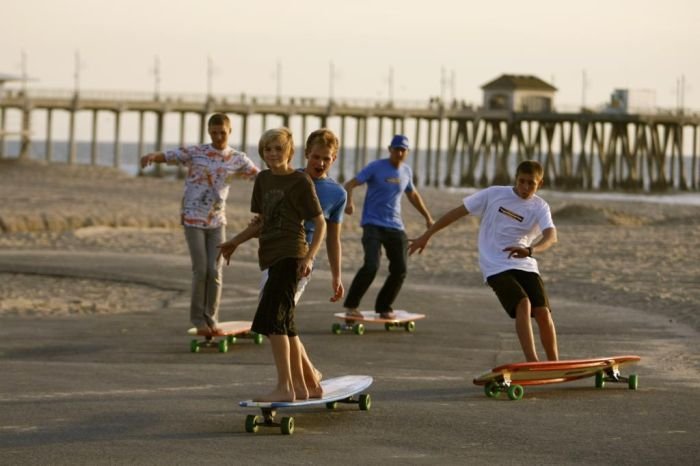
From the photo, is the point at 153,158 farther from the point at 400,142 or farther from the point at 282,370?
the point at 282,370

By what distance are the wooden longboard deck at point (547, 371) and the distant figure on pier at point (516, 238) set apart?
8.3 inches

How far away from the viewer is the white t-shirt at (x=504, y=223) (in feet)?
32.4

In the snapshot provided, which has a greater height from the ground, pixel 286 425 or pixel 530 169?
pixel 530 169

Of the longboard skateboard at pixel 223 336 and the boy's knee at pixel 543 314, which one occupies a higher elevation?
the boy's knee at pixel 543 314

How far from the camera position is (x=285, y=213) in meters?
8.26

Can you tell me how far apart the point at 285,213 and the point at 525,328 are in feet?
7.30

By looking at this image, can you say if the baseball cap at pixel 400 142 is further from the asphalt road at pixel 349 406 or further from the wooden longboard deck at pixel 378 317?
the asphalt road at pixel 349 406

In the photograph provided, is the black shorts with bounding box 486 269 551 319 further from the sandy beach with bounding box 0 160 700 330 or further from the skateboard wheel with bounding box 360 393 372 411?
the sandy beach with bounding box 0 160 700 330

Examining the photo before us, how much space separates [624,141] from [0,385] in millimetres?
71512

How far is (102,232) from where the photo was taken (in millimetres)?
26766

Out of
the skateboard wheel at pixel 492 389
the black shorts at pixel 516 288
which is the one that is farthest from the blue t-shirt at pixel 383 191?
the skateboard wheel at pixel 492 389

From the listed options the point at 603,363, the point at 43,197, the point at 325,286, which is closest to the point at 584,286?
the point at 325,286

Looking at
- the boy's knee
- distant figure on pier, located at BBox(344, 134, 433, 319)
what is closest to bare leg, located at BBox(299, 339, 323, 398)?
the boy's knee

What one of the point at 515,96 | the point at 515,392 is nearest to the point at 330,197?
the point at 515,392
